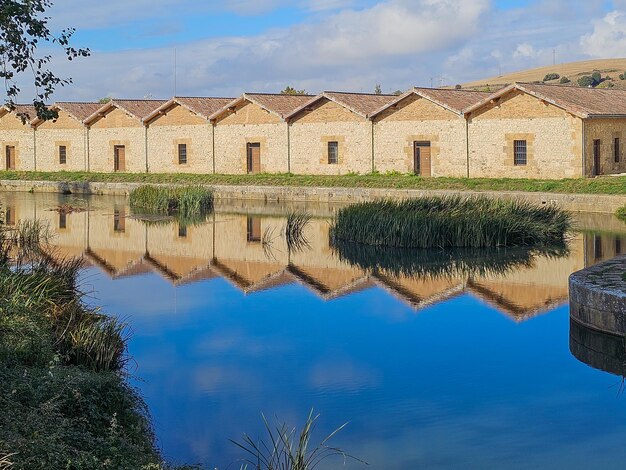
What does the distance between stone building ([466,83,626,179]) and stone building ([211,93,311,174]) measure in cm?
866

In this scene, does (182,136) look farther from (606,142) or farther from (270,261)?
(270,261)

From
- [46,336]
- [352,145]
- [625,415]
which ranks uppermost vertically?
[352,145]

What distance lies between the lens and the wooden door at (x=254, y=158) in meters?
43.2

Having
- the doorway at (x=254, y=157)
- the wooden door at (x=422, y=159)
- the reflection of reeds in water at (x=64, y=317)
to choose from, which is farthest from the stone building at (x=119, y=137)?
the reflection of reeds in water at (x=64, y=317)

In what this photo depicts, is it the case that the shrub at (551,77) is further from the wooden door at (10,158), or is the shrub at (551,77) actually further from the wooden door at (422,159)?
the wooden door at (422,159)

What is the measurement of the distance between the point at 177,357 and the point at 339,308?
162 inches

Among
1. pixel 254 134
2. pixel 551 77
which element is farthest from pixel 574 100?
pixel 551 77

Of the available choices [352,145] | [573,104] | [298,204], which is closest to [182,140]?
[352,145]

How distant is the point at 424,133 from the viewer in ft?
125

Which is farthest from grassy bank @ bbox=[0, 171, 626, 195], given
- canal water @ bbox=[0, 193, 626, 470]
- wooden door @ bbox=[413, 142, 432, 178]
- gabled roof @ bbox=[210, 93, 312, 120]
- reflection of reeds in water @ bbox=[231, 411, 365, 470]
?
reflection of reeds in water @ bbox=[231, 411, 365, 470]

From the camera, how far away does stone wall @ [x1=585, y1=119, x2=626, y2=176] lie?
3403 cm

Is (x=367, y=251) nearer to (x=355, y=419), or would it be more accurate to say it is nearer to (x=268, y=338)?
(x=268, y=338)

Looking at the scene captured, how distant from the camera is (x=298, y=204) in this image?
35188 mm

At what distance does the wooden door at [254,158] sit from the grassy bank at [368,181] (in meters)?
1.72
